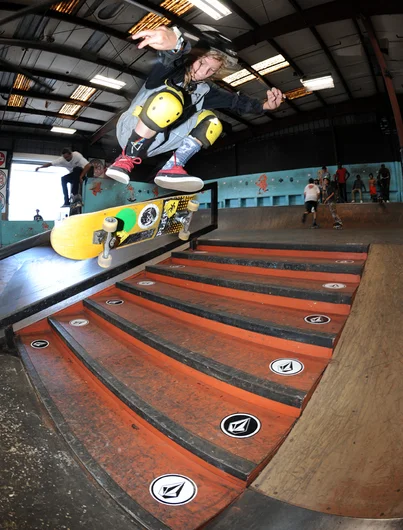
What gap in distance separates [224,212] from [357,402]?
896cm

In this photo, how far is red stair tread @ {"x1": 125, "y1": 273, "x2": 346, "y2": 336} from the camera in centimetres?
168

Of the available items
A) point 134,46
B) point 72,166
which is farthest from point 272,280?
point 134,46

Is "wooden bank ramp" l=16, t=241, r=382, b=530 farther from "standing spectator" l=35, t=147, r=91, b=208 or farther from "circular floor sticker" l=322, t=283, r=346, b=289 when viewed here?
"standing spectator" l=35, t=147, r=91, b=208

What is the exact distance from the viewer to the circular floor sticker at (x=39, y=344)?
2.26 metres

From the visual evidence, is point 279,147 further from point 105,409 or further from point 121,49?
point 105,409

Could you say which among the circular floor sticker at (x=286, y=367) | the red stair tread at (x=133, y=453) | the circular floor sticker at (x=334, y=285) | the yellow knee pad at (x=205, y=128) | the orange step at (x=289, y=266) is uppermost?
the yellow knee pad at (x=205, y=128)

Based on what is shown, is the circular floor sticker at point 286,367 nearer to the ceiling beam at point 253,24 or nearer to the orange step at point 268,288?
the orange step at point 268,288

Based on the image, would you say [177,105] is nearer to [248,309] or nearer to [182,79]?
[182,79]

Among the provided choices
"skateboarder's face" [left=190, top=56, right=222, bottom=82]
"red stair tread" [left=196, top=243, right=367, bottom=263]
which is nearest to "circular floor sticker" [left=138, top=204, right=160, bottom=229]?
"red stair tread" [left=196, top=243, right=367, bottom=263]

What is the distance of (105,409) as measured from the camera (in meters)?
1.45

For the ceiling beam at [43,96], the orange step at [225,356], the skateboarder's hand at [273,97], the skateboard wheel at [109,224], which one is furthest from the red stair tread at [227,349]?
the ceiling beam at [43,96]

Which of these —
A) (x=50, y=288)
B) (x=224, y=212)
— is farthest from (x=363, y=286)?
(x=224, y=212)

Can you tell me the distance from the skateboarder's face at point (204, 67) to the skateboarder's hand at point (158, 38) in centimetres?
33

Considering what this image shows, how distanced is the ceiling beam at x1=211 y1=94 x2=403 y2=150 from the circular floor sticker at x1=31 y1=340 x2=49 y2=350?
582 inches
